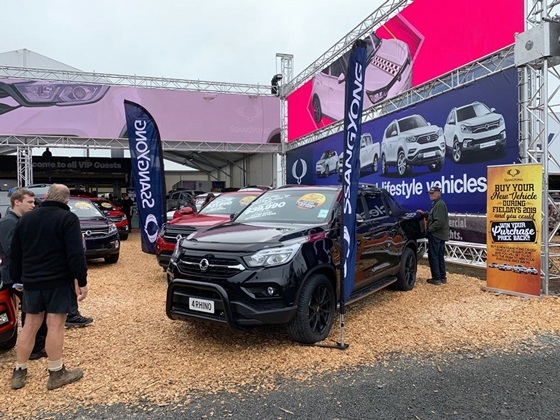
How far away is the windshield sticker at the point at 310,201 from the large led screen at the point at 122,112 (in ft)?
46.6

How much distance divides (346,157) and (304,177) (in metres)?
13.2

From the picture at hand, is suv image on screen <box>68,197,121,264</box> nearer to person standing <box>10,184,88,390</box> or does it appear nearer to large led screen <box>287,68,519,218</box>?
person standing <box>10,184,88,390</box>

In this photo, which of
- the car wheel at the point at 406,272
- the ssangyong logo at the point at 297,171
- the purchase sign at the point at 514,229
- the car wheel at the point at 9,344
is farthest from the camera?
the ssangyong logo at the point at 297,171

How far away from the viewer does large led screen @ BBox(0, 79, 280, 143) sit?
665 inches

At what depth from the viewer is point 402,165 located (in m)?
10.7

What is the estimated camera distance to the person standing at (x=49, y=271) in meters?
3.42

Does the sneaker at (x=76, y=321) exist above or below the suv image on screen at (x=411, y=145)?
below

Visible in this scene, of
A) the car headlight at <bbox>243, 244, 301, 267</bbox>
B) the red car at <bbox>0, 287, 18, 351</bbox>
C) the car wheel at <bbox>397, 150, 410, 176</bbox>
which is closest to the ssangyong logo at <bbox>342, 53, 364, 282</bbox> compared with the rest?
the car headlight at <bbox>243, 244, 301, 267</bbox>

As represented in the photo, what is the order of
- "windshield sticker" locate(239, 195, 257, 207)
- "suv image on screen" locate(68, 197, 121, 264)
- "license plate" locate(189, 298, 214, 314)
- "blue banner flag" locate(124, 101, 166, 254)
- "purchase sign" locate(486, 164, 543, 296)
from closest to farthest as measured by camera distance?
1. "license plate" locate(189, 298, 214, 314)
2. "purchase sign" locate(486, 164, 543, 296)
3. "windshield sticker" locate(239, 195, 257, 207)
4. "blue banner flag" locate(124, 101, 166, 254)
5. "suv image on screen" locate(68, 197, 121, 264)

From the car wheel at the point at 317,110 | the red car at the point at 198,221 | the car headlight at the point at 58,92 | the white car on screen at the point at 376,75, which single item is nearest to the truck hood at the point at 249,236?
the red car at the point at 198,221

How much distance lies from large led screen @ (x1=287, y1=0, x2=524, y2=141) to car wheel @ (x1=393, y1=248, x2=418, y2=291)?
3.02 metres

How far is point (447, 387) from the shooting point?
347 centimetres

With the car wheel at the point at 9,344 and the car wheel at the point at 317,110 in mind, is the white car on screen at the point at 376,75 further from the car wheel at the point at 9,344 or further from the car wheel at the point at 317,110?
the car wheel at the point at 9,344

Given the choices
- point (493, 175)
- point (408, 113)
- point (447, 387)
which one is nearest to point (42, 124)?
point (408, 113)
